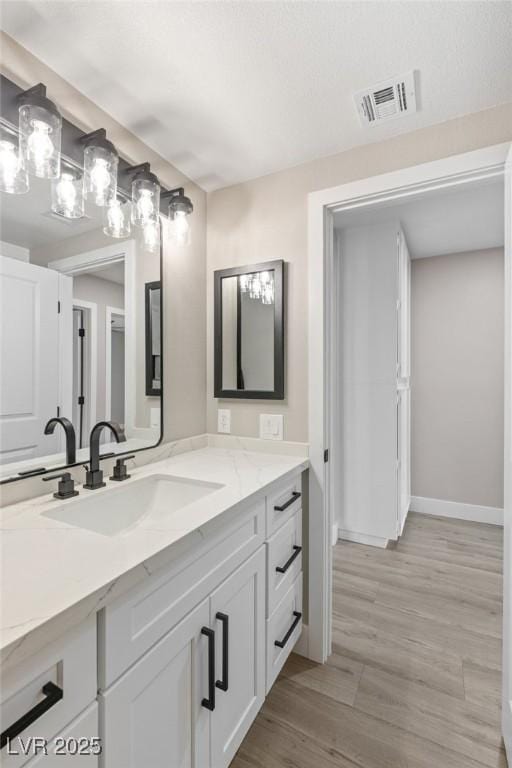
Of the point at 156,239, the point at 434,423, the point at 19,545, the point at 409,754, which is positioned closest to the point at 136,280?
the point at 156,239

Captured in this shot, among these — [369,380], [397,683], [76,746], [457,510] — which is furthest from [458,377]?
[76,746]

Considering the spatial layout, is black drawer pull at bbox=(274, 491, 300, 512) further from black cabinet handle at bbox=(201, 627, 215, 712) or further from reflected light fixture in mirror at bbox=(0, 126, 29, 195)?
reflected light fixture in mirror at bbox=(0, 126, 29, 195)

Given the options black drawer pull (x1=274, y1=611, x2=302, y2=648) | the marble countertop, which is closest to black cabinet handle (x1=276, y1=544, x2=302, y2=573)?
black drawer pull (x1=274, y1=611, x2=302, y2=648)

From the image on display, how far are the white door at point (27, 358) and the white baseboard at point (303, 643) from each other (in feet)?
4.57

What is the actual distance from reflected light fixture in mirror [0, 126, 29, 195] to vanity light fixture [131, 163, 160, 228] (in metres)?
0.43

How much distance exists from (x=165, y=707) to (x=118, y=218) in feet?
5.07

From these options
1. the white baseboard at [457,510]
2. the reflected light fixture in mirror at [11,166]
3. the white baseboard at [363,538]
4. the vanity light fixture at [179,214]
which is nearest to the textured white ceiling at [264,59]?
the vanity light fixture at [179,214]

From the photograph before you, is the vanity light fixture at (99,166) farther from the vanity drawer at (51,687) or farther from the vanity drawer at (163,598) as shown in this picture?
the vanity drawer at (51,687)

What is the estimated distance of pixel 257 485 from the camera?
1.27 m

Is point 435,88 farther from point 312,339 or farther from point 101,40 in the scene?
A: point 101,40

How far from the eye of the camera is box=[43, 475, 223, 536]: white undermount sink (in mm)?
1129

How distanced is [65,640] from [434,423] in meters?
3.53

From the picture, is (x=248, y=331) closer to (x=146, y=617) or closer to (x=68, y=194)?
(x=68, y=194)

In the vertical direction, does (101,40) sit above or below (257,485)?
above
